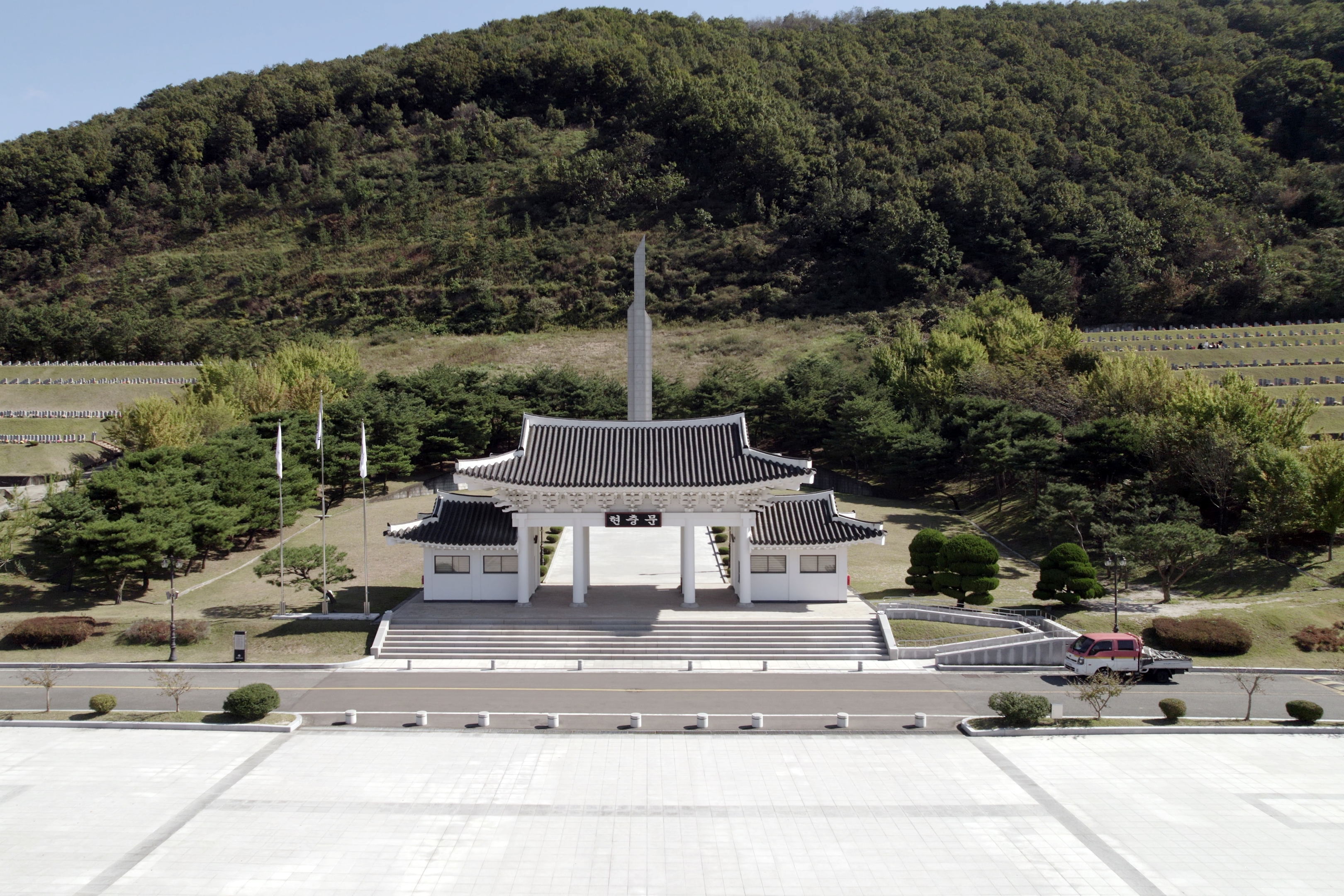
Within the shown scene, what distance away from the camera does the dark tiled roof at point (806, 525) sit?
1160 inches

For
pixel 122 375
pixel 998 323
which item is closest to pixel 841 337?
pixel 998 323

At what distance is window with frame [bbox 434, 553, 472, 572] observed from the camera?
99.1 feet

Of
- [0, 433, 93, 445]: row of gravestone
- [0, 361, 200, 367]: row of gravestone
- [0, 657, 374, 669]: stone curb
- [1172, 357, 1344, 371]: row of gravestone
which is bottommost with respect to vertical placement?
[0, 657, 374, 669]: stone curb

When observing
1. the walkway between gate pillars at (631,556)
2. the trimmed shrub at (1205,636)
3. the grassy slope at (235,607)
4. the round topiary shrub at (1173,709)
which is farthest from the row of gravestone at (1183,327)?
the grassy slope at (235,607)

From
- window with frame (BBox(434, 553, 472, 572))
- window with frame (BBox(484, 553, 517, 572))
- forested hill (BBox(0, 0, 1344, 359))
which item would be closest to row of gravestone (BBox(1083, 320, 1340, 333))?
forested hill (BBox(0, 0, 1344, 359))

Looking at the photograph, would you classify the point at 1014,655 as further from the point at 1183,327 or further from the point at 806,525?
the point at 1183,327

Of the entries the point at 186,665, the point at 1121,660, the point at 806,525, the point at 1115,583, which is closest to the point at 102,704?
the point at 186,665

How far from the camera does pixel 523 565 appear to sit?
29.5 m

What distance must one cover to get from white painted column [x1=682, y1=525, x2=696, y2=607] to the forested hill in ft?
178

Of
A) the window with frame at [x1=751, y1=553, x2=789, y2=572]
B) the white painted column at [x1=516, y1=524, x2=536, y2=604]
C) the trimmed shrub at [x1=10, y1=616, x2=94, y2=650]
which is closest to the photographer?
the trimmed shrub at [x1=10, y1=616, x2=94, y2=650]

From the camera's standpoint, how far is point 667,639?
1065 inches

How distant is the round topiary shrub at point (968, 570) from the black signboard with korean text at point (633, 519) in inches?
372

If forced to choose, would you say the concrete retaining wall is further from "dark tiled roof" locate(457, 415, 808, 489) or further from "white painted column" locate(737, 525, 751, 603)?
"dark tiled roof" locate(457, 415, 808, 489)

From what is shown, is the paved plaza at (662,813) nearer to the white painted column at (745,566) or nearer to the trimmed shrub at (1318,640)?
the trimmed shrub at (1318,640)
